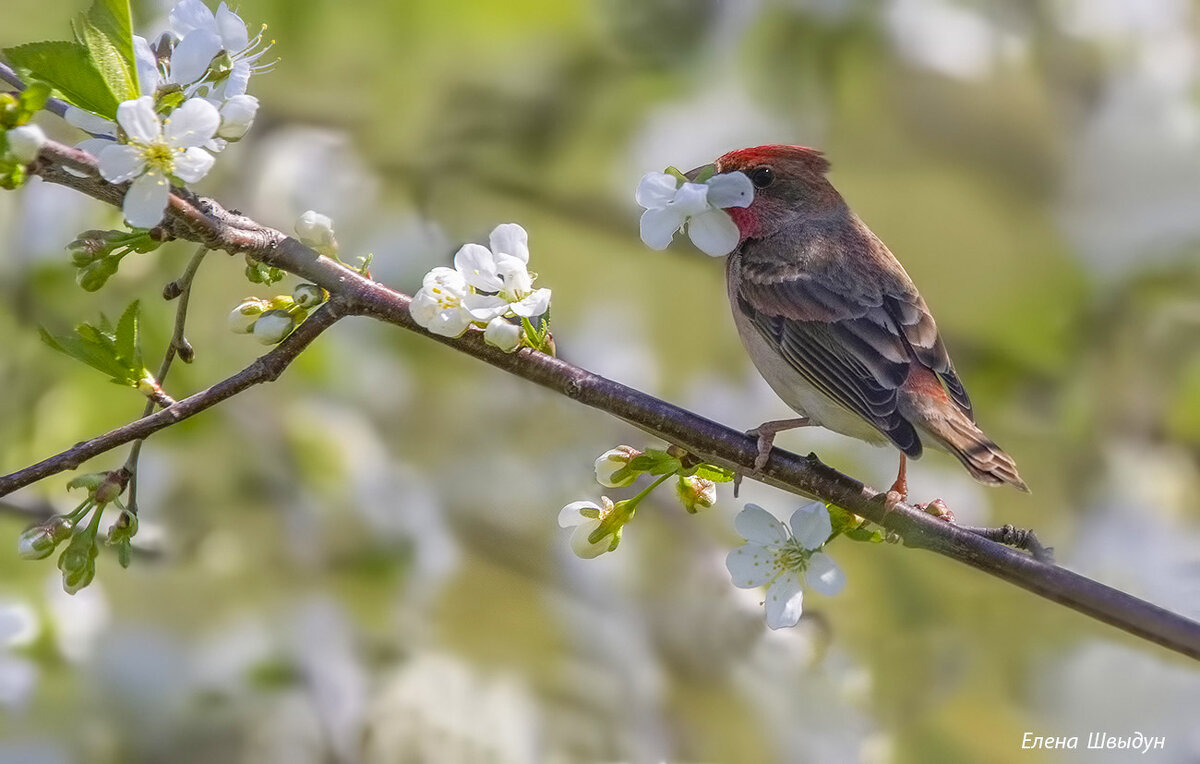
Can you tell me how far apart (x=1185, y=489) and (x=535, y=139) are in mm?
2151

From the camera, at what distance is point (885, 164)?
3.39 meters

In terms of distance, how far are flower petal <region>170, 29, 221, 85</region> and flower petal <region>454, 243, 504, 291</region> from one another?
340 millimetres

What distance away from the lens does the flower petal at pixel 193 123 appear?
1110 millimetres

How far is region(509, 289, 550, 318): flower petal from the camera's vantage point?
124cm

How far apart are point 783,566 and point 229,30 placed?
3.00 feet

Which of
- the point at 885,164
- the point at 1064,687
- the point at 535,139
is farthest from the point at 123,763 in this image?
the point at 885,164

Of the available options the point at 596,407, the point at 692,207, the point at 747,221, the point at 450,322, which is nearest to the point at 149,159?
the point at 450,322

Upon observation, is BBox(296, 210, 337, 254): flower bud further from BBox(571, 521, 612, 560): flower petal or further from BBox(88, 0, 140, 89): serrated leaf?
BBox(571, 521, 612, 560): flower petal

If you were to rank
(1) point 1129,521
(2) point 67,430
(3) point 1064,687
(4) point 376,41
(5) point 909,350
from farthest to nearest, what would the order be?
(4) point 376,41, (1) point 1129,521, (3) point 1064,687, (2) point 67,430, (5) point 909,350

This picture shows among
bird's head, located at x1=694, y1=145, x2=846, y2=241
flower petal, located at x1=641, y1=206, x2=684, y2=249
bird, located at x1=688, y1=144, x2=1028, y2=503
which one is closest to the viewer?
flower petal, located at x1=641, y1=206, x2=684, y2=249

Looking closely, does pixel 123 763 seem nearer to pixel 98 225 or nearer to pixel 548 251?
pixel 98 225

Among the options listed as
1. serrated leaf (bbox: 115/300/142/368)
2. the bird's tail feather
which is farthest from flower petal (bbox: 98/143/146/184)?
the bird's tail feather

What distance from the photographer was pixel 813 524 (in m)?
1.34

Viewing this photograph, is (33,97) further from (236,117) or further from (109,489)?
(109,489)
